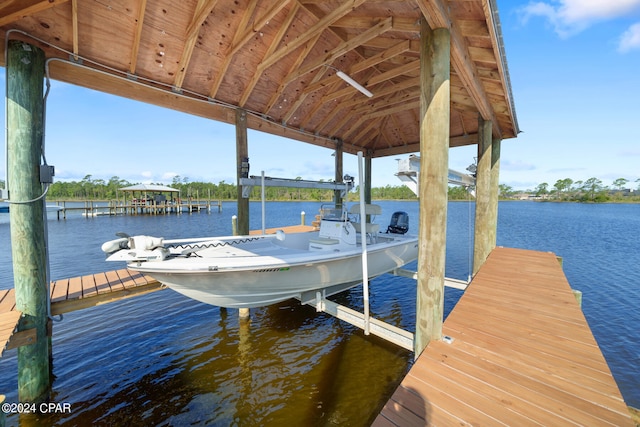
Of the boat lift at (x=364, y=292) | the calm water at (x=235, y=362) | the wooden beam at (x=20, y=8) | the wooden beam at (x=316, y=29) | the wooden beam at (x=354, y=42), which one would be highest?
the wooden beam at (x=316, y=29)

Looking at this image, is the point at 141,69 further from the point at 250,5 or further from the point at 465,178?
the point at 465,178

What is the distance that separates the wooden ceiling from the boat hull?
3.28 metres

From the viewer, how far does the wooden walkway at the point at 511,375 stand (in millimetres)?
1929

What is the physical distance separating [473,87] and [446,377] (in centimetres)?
420

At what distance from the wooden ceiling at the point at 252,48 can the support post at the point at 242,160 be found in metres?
0.26

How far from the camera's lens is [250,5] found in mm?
3924

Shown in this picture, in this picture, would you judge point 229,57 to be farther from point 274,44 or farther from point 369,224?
point 369,224

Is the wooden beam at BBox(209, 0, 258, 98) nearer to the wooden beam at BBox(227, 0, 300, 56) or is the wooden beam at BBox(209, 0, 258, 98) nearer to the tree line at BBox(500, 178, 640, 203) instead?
the wooden beam at BBox(227, 0, 300, 56)

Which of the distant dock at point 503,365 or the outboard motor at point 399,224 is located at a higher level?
the outboard motor at point 399,224

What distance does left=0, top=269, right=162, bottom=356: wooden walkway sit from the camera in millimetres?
3256

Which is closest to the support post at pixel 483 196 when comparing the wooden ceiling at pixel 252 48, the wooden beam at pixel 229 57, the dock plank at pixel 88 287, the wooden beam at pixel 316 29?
the wooden ceiling at pixel 252 48

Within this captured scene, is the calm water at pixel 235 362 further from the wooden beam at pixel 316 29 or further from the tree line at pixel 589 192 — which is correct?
the tree line at pixel 589 192

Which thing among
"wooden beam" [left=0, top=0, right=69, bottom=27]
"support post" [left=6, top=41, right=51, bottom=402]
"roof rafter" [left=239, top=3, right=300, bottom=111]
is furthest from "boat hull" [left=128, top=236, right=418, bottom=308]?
"roof rafter" [left=239, top=3, right=300, bottom=111]

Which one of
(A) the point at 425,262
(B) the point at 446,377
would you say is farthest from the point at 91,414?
(A) the point at 425,262
